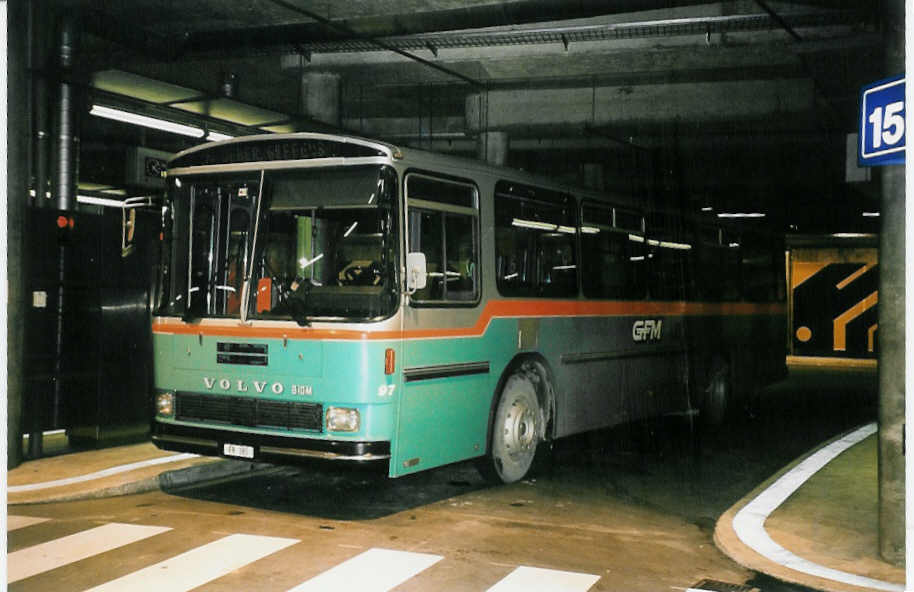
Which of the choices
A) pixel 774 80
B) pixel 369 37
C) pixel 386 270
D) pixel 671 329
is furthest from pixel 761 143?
pixel 386 270

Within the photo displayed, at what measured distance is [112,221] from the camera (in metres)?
12.7

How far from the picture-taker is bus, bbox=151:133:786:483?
885 centimetres

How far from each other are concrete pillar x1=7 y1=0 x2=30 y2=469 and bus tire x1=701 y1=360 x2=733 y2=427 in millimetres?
9821

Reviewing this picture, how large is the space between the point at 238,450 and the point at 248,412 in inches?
13.4

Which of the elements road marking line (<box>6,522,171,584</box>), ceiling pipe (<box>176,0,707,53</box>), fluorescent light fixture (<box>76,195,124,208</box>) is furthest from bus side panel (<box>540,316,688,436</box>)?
fluorescent light fixture (<box>76,195,124,208</box>)

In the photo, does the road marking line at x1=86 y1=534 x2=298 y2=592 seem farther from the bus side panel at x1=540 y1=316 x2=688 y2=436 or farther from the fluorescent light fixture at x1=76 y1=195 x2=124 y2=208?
the fluorescent light fixture at x1=76 y1=195 x2=124 y2=208

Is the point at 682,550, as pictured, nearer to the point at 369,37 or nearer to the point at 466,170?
the point at 466,170

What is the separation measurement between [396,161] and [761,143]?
15.2 meters

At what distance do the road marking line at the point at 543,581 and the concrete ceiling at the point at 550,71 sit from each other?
3.70 m

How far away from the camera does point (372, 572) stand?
23.6 ft

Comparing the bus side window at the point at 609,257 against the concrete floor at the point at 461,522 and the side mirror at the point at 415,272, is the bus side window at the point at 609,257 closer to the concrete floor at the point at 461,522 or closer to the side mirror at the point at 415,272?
the concrete floor at the point at 461,522

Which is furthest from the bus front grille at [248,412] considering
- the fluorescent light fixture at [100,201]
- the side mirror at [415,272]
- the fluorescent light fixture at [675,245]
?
the fluorescent light fixture at [100,201]

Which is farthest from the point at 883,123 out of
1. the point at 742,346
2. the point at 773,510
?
the point at 742,346

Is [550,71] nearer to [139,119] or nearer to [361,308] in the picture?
[139,119]
